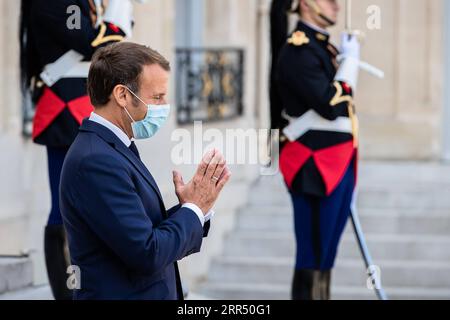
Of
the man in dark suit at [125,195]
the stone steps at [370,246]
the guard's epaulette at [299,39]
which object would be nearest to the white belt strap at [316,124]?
the guard's epaulette at [299,39]

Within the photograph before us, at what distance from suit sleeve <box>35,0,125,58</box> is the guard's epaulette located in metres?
1.27

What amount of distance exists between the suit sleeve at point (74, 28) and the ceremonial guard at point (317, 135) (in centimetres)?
128

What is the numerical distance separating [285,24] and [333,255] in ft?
4.04

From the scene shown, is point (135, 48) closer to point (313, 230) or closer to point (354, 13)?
point (313, 230)

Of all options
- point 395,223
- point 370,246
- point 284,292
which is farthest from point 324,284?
point 395,223

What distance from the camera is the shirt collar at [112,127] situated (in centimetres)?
319

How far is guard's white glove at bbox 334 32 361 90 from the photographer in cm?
580

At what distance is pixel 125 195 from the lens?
303 centimetres

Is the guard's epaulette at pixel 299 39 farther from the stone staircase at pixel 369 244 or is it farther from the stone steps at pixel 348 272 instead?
the stone steps at pixel 348 272

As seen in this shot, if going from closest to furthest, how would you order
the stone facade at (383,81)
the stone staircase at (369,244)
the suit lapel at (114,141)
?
the suit lapel at (114,141)
the stone staircase at (369,244)
the stone facade at (383,81)

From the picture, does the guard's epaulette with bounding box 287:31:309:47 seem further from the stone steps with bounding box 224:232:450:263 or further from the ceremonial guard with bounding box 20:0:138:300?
the stone steps with bounding box 224:232:450:263

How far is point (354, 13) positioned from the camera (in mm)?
11102

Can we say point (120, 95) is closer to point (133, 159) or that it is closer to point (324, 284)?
point (133, 159)
